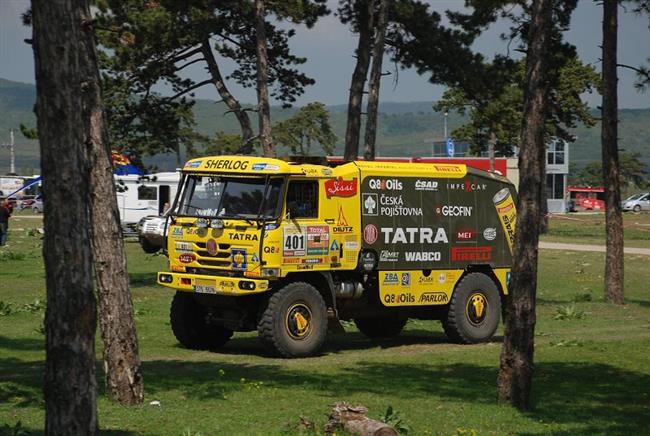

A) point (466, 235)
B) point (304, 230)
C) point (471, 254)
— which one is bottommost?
point (471, 254)

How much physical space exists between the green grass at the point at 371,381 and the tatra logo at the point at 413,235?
1.91m

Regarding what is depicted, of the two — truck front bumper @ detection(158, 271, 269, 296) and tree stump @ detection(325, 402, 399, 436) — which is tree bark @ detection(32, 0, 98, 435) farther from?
truck front bumper @ detection(158, 271, 269, 296)

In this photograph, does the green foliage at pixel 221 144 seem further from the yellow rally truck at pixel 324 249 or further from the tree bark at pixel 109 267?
the tree bark at pixel 109 267

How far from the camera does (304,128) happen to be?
11025 cm

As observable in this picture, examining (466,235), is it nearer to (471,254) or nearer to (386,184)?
(471,254)

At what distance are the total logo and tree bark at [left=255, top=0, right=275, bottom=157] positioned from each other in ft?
36.4

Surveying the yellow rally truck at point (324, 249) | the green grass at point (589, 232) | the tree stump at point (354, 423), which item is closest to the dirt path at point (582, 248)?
the green grass at point (589, 232)

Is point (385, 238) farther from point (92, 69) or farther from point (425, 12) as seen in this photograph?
point (425, 12)

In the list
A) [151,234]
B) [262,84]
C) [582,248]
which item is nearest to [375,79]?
[262,84]

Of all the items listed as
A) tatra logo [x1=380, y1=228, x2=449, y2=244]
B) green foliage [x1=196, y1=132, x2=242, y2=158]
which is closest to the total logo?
tatra logo [x1=380, y1=228, x2=449, y2=244]

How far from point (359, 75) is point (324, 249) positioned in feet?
46.5

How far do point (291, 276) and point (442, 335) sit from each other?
530 centimetres

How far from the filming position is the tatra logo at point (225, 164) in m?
19.4

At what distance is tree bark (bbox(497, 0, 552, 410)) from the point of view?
565 inches
